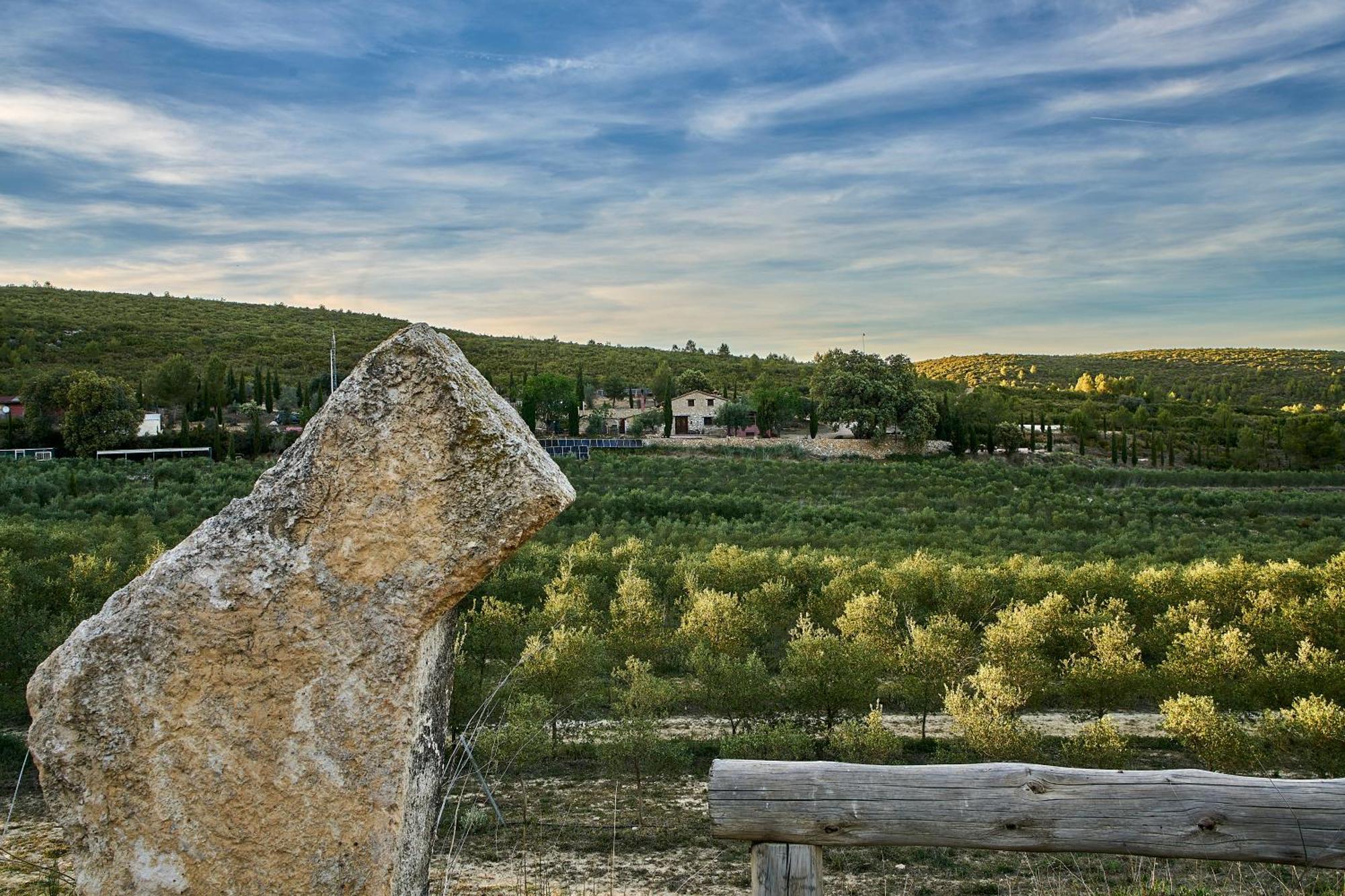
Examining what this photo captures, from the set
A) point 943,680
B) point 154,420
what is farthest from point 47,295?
point 943,680

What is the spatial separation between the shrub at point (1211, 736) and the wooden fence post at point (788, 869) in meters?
9.31

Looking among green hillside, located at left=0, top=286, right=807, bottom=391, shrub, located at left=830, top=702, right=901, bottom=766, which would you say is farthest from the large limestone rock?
green hillside, located at left=0, top=286, right=807, bottom=391

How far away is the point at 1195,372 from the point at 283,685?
452 ft

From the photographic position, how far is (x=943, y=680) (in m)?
14.2

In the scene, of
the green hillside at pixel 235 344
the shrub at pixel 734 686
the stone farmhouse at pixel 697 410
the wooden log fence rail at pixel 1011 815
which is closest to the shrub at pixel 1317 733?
the shrub at pixel 734 686

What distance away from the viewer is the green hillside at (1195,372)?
102812mm

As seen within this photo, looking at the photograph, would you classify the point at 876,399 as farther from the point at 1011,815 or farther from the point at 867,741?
the point at 1011,815

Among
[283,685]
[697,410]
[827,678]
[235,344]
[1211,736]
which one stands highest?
[235,344]

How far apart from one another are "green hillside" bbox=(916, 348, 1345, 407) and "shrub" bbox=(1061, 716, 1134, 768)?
96.2m

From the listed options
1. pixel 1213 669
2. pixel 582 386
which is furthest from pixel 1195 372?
pixel 1213 669

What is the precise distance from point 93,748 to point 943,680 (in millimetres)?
12534

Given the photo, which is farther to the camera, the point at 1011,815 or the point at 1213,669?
the point at 1213,669

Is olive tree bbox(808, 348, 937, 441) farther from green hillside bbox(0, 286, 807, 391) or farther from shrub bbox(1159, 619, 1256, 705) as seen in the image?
shrub bbox(1159, 619, 1256, 705)

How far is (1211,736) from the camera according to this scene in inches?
418
